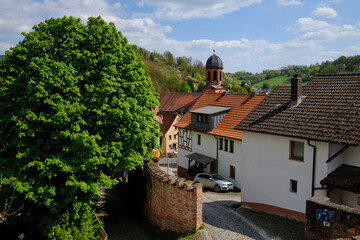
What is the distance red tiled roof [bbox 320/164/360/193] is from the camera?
13.8m

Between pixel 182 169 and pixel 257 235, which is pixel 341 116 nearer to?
pixel 257 235

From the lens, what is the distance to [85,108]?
15.0 metres

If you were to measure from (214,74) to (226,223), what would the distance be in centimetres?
5645

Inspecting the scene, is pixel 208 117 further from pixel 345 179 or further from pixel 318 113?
pixel 345 179

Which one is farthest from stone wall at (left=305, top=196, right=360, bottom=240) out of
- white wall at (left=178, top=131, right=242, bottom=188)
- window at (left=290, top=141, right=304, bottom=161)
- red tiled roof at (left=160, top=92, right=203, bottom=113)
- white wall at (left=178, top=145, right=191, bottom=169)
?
red tiled roof at (left=160, top=92, right=203, bottom=113)

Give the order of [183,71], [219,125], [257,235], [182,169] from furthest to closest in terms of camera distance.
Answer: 1. [183,71]
2. [182,169]
3. [219,125]
4. [257,235]

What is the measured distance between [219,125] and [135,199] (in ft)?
37.4

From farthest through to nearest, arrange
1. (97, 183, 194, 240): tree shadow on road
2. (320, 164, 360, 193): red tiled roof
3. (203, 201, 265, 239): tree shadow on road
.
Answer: (97, 183, 194, 240): tree shadow on road
(203, 201, 265, 239): tree shadow on road
(320, 164, 360, 193): red tiled roof

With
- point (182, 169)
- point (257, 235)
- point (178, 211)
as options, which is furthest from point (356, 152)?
point (182, 169)

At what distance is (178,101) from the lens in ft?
265

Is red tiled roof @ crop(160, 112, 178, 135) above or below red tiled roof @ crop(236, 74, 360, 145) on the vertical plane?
below

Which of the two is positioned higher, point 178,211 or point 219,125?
point 219,125

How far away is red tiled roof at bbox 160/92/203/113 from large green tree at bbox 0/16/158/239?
59.8 m

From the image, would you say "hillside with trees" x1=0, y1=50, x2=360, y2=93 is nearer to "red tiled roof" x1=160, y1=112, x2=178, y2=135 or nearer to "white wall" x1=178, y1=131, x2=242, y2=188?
"red tiled roof" x1=160, y1=112, x2=178, y2=135
